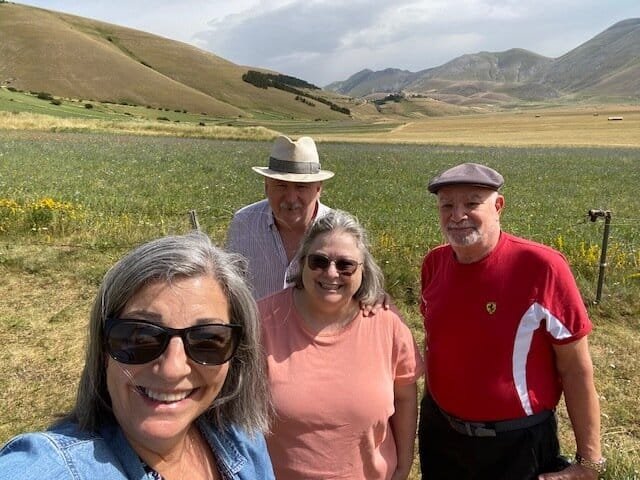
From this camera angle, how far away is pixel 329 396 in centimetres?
227

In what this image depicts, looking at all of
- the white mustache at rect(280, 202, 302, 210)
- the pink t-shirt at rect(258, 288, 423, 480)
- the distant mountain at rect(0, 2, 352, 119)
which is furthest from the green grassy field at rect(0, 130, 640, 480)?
the distant mountain at rect(0, 2, 352, 119)

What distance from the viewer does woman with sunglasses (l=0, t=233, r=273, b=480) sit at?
1.31m

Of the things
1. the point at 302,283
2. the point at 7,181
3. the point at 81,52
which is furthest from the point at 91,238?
the point at 81,52

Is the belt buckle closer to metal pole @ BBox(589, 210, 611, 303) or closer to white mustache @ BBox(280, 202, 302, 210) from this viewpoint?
white mustache @ BBox(280, 202, 302, 210)

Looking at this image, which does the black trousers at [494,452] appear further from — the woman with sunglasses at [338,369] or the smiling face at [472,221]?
the smiling face at [472,221]

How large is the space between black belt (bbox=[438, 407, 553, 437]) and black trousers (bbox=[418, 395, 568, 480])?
0.07ft

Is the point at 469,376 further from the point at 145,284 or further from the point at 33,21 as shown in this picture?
the point at 33,21

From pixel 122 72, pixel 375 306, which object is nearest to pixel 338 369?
pixel 375 306

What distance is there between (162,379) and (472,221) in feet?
5.09

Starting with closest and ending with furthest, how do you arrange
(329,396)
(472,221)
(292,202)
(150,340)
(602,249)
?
(150,340) < (329,396) < (472,221) < (292,202) < (602,249)

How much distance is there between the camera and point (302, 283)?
253cm

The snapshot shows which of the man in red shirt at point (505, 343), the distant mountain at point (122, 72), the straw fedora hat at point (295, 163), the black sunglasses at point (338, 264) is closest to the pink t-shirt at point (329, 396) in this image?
the black sunglasses at point (338, 264)

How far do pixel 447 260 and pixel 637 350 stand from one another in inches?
179

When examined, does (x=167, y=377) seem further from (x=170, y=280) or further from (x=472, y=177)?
(x=472, y=177)
